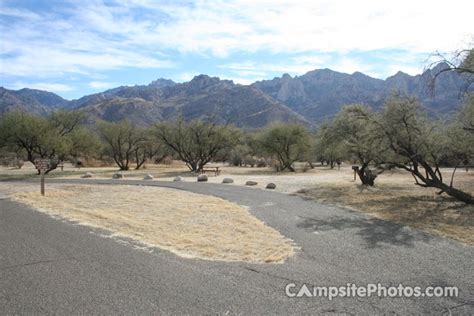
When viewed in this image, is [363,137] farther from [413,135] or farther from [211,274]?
[211,274]

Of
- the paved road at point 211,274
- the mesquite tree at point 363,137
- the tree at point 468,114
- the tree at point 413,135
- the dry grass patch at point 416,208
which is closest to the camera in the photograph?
the paved road at point 211,274

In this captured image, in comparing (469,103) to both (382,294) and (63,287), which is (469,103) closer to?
(382,294)

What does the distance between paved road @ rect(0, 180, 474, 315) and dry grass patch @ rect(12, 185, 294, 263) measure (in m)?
0.55

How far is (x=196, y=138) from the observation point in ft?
148

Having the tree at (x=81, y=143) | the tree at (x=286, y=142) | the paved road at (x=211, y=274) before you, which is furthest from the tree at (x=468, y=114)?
the tree at (x=81, y=143)

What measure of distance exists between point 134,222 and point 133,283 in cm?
575

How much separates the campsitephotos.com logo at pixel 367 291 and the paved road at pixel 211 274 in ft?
0.45

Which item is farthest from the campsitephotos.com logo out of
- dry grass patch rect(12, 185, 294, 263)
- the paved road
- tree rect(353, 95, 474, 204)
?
tree rect(353, 95, 474, 204)

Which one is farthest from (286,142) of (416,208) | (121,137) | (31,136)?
(416,208)

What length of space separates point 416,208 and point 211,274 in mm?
11088

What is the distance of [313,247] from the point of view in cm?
870

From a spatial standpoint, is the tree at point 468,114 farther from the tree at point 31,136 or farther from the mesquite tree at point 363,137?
the tree at point 31,136

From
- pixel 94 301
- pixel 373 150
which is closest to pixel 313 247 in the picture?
pixel 94 301

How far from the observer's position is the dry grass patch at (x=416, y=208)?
11.3 meters
